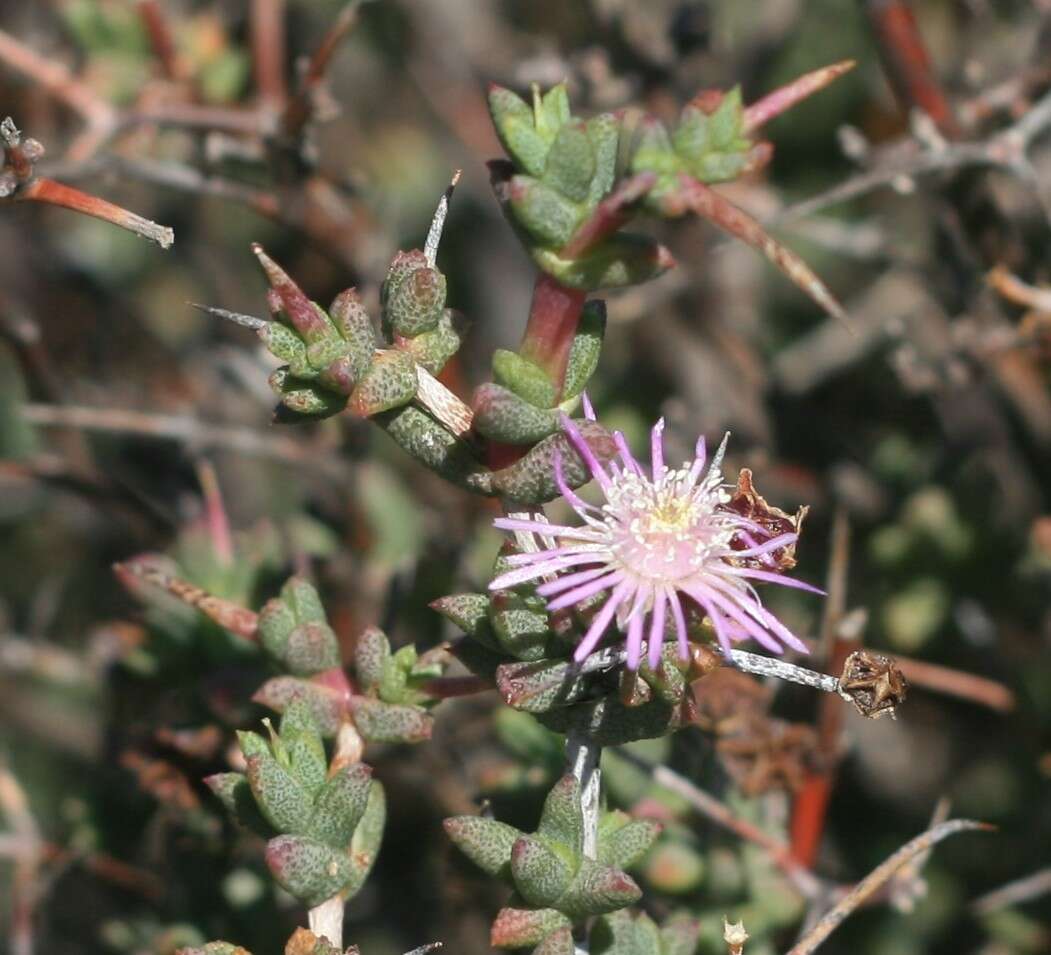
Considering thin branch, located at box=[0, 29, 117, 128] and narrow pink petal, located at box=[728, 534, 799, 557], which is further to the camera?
thin branch, located at box=[0, 29, 117, 128]

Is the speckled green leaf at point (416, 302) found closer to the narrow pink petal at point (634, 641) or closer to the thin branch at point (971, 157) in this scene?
the narrow pink petal at point (634, 641)

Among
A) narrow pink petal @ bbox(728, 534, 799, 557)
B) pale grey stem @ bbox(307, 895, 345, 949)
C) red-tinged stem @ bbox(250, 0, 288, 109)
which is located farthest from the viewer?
red-tinged stem @ bbox(250, 0, 288, 109)

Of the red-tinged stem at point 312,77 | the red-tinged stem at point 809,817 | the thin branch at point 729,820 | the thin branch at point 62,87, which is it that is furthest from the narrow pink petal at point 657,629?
the thin branch at point 62,87

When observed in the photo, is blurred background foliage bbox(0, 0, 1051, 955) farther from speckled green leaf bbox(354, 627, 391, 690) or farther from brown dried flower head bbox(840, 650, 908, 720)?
brown dried flower head bbox(840, 650, 908, 720)

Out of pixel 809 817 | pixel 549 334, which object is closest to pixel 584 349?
pixel 549 334

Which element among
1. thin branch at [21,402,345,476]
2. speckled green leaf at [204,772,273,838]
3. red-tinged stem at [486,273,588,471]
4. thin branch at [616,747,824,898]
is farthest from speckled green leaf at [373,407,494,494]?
thin branch at [21,402,345,476]

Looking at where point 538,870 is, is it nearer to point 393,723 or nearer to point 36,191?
point 393,723
